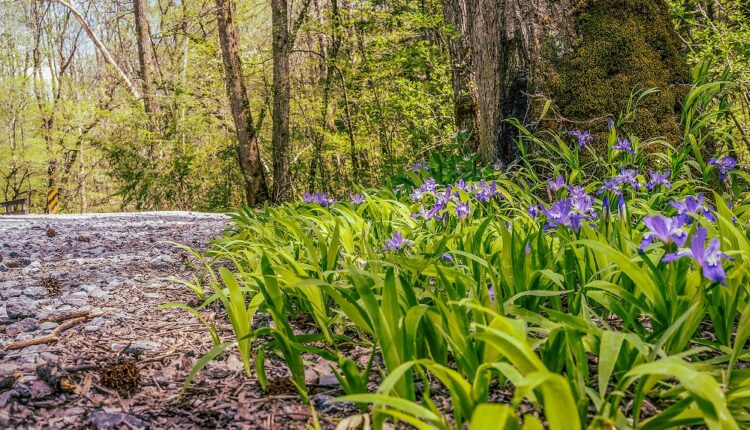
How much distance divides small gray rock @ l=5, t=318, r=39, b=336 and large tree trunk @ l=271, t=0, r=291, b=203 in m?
6.28

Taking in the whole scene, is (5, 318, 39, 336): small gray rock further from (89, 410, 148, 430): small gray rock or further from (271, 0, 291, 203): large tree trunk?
(271, 0, 291, 203): large tree trunk

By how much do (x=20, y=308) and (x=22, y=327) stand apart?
1.06 feet

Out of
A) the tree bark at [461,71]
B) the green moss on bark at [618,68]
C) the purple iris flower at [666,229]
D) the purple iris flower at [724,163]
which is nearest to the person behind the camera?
the purple iris flower at [666,229]

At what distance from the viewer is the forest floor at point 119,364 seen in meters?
1.18

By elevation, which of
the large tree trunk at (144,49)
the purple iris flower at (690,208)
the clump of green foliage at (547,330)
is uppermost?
the large tree trunk at (144,49)

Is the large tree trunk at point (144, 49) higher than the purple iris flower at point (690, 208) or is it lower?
higher

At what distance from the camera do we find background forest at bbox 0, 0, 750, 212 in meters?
7.81

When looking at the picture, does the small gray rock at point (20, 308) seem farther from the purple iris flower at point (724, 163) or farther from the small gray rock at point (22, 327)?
the purple iris flower at point (724, 163)

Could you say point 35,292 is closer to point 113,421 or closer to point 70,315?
point 70,315

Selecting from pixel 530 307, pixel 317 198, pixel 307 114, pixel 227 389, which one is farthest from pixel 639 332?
pixel 307 114

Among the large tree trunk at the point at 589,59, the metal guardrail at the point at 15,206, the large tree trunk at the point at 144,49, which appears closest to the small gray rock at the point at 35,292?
the large tree trunk at the point at 589,59

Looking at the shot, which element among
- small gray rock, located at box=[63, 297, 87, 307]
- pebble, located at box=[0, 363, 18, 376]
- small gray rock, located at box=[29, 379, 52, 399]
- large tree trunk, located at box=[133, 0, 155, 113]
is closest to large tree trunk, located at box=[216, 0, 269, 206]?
large tree trunk, located at box=[133, 0, 155, 113]

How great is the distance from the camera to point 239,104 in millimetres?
8148

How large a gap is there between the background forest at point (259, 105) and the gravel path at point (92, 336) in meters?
3.89
